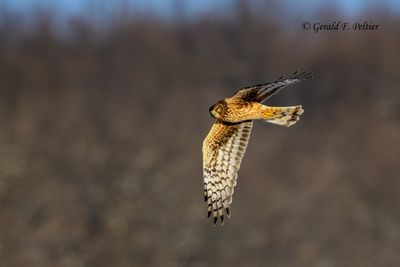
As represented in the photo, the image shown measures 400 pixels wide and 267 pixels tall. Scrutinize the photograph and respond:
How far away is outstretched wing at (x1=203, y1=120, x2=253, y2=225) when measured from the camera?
644 centimetres

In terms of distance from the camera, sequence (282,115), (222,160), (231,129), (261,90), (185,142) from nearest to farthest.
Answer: (261,90) < (282,115) < (231,129) < (222,160) < (185,142)

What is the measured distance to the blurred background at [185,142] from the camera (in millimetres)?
22688

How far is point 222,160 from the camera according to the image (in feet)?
21.6

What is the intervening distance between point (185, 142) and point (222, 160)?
1055 inches

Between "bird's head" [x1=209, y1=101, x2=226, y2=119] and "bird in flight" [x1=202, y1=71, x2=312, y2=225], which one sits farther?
"bird's head" [x1=209, y1=101, x2=226, y2=119]

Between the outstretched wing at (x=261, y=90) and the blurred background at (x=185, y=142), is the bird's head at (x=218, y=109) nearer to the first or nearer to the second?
the outstretched wing at (x=261, y=90)

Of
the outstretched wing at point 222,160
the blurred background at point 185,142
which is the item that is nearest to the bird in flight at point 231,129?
the outstretched wing at point 222,160

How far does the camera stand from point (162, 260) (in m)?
20.6

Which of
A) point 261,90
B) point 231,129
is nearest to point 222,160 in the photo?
point 231,129

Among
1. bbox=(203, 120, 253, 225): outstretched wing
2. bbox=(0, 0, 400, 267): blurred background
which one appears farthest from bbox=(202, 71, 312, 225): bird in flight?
bbox=(0, 0, 400, 267): blurred background

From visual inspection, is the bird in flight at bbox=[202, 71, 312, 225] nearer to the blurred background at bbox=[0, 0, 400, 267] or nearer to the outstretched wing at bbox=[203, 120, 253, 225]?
the outstretched wing at bbox=[203, 120, 253, 225]

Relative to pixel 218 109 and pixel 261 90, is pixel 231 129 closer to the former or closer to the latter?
pixel 218 109

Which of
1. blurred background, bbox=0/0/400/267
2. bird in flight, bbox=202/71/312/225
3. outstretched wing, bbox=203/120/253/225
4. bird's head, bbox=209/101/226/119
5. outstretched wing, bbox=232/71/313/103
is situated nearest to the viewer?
outstretched wing, bbox=232/71/313/103

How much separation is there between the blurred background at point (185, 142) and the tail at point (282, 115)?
13011 mm
